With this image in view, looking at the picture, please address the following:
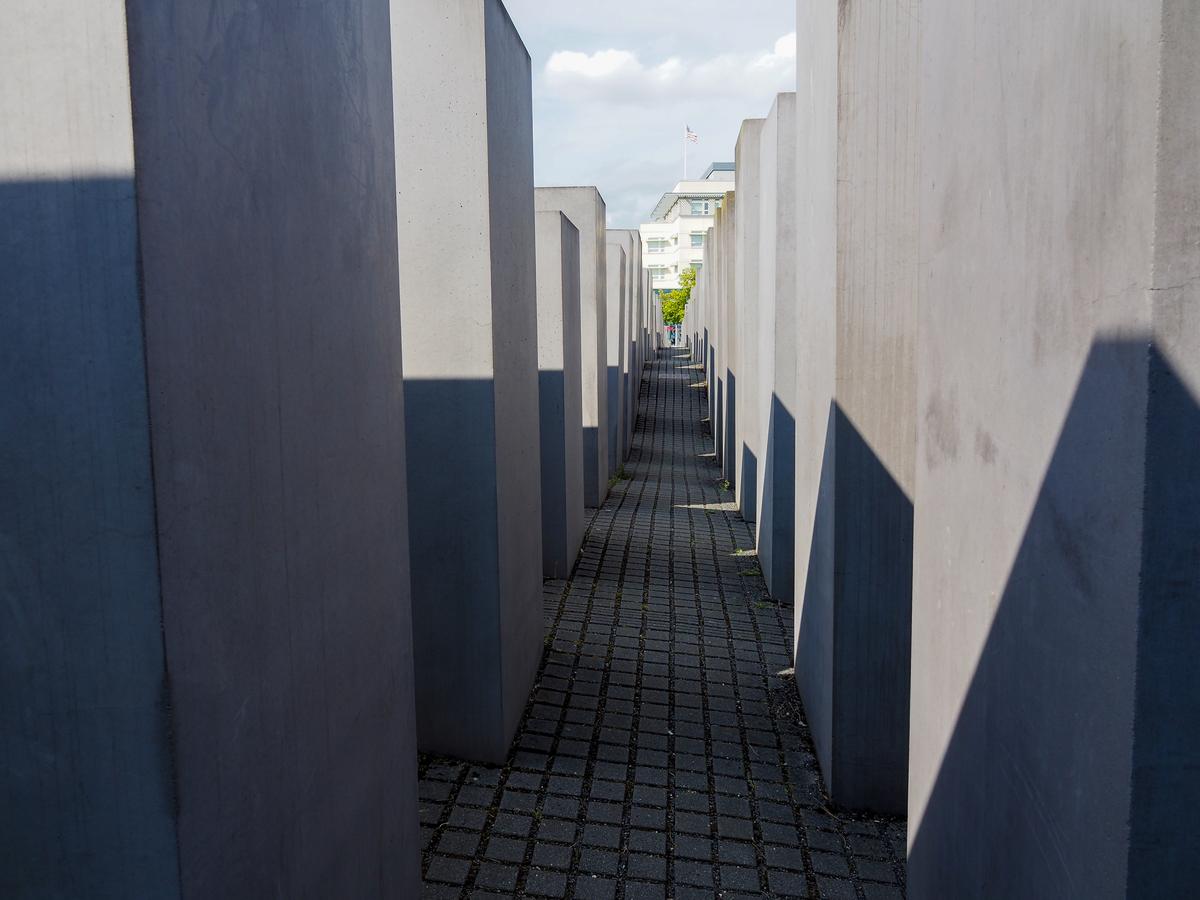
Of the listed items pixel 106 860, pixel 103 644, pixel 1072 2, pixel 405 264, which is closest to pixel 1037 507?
pixel 1072 2

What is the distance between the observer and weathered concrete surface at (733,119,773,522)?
9.73 meters

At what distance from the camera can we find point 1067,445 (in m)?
1.75

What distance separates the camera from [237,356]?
1.99 metres

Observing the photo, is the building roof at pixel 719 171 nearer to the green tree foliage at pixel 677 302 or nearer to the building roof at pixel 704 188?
the building roof at pixel 704 188

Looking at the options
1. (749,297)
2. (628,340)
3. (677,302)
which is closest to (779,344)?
(749,297)

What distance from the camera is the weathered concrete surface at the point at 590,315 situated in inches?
432

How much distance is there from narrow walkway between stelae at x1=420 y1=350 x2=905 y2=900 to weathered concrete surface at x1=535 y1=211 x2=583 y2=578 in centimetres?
47

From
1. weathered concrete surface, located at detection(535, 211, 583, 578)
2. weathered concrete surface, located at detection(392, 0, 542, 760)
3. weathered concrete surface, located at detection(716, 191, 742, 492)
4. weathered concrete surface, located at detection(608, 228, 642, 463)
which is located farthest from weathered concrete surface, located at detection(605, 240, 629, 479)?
weathered concrete surface, located at detection(392, 0, 542, 760)

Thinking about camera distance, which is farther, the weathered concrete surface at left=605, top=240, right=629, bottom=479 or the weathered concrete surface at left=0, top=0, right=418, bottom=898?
the weathered concrete surface at left=605, top=240, right=629, bottom=479

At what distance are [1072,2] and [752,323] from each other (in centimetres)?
819

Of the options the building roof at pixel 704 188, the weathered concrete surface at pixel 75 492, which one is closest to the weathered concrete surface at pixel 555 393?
the weathered concrete surface at pixel 75 492

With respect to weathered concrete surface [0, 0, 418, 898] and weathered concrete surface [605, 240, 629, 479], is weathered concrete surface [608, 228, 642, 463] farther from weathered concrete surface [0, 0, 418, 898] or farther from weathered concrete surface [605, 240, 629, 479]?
weathered concrete surface [0, 0, 418, 898]

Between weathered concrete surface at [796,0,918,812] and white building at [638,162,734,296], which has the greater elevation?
white building at [638,162,734,296]

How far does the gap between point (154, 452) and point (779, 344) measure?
6.53 metres
